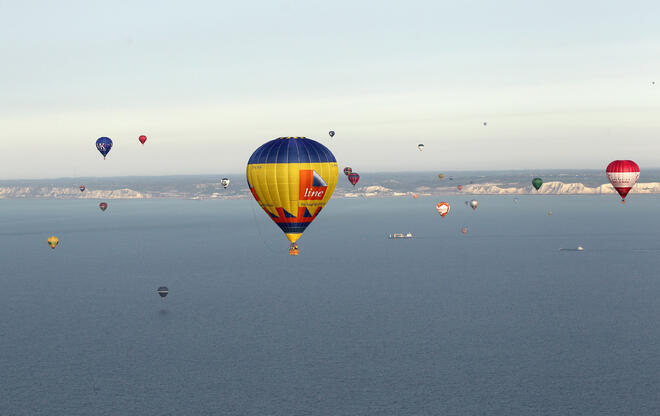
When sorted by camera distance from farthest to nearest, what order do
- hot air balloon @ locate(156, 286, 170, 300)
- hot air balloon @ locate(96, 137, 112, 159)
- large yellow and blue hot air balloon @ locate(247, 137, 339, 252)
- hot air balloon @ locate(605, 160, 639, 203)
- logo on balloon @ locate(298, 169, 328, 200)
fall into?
hot air balloon @ locate(96, 137, 112, 159), hot air balloon @ locate(605, 160, 639, 203), hot air balloon @ locate(156, 286, 170, 300), logo on balloon @ locate(298, 169, 328, 200), large yellow and blue hot air balloon @ locate(247, 137, 339, 252)

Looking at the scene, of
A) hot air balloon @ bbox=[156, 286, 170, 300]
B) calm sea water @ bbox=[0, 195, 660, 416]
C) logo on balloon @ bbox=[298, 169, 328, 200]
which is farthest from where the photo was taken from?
hot air balloon @ bbox=[156, 286, 170, 300]

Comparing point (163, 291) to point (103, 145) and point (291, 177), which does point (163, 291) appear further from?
point (103, 145)

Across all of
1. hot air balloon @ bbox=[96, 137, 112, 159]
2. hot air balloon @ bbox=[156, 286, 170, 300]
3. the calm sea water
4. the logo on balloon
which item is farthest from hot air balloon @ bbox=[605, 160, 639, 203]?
hot air balloon @ bbox=[96, 137, 112, 159]

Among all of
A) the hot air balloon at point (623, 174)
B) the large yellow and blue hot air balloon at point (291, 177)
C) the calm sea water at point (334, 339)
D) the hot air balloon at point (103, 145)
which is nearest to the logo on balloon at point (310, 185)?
the large yellow and blue hot air balloon at point (291, 177)

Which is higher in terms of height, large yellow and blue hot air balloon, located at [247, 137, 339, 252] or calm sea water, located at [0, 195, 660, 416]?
large yellow and blue hot air balloon, located at [247, 137, 339, 252]

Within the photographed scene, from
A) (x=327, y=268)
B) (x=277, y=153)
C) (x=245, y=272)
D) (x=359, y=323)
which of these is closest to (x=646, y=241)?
(x=327, y=268)

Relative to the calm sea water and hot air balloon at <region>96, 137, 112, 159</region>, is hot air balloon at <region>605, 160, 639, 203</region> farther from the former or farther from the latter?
hot air balloon at <region>96, 137, 112, 159</region>

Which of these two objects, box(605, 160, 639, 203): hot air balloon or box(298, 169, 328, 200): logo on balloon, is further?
box(605, 160, 639, 203): hot air balloon
